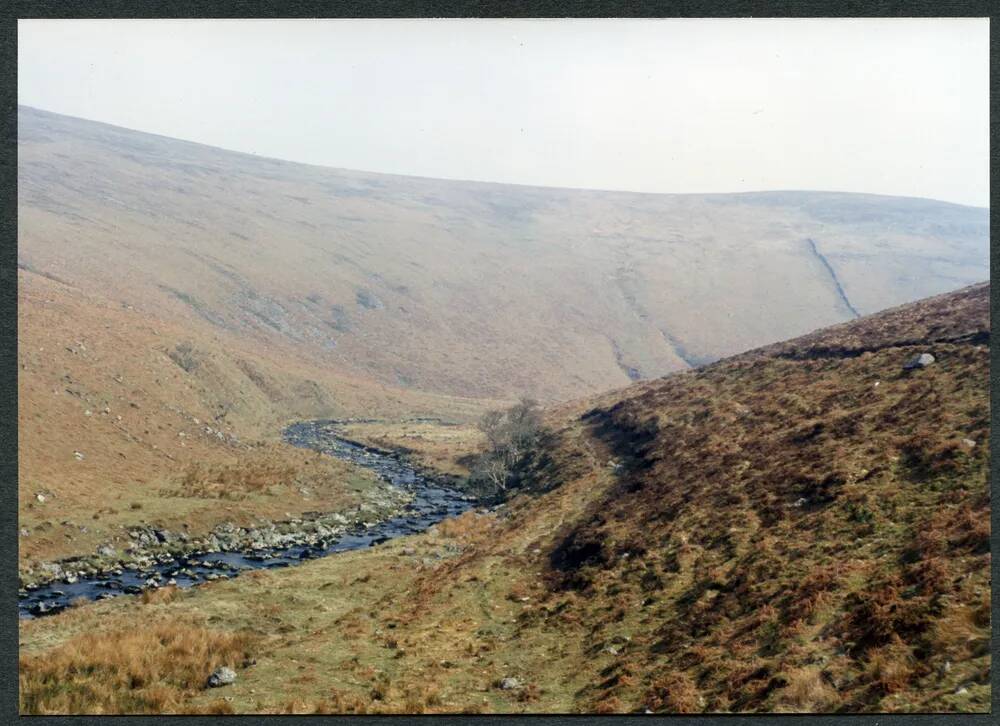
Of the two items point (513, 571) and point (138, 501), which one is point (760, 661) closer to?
point (513, 571)

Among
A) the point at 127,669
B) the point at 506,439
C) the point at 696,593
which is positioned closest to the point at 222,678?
the point at 127,669

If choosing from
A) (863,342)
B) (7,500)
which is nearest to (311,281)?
(863,342)

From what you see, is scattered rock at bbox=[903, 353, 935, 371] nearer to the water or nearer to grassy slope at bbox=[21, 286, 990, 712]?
grassy slope at bbox=[21, 286, 990, 712]

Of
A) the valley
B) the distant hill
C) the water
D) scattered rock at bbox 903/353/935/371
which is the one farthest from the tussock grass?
the distant hill

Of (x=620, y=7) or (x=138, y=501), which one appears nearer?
(x=620, y=7)

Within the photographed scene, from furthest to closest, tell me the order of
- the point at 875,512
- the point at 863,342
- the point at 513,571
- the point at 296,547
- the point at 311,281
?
the point at 311,281 → the point at 863,342 → the point at 296,547 → the point at 513,571 → the point at 875,512

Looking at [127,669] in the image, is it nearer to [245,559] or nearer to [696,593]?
[245,559]

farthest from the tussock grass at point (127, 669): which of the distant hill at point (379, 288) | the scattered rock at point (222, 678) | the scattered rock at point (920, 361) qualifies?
the distant hill at point (379, 288)
